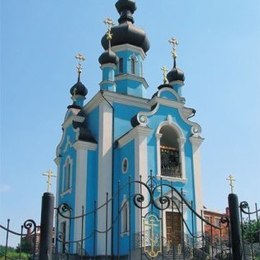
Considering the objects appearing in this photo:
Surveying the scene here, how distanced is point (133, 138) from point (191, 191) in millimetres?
3645

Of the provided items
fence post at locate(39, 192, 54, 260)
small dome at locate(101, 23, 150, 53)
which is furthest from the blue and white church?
fence post at locate(39, 192, 54, 260)

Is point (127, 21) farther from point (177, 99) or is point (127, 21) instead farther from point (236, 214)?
point (236, 214)

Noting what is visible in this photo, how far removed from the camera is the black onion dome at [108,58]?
22.1 meters

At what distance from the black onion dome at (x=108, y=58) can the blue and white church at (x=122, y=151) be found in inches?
2.0

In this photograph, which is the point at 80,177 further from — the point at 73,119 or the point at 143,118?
the point at 143,118

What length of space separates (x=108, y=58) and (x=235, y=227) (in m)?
17.3

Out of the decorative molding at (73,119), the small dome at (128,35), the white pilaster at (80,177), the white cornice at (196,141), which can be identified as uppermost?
the small dome at (128,35)

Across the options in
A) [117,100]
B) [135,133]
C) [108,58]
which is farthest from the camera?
[108,58]

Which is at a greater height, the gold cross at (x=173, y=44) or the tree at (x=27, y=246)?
the gold cross at (x=173, y=44)

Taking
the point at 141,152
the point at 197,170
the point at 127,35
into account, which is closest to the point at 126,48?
the point at 127,35

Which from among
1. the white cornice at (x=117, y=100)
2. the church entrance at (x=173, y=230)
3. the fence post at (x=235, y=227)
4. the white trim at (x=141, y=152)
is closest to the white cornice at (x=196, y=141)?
the white trim at (x=141, y=152)

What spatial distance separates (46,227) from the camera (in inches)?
196

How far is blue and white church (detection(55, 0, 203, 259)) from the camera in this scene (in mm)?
19094

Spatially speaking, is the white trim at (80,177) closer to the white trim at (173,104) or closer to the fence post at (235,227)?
the white trim at (173,104)
